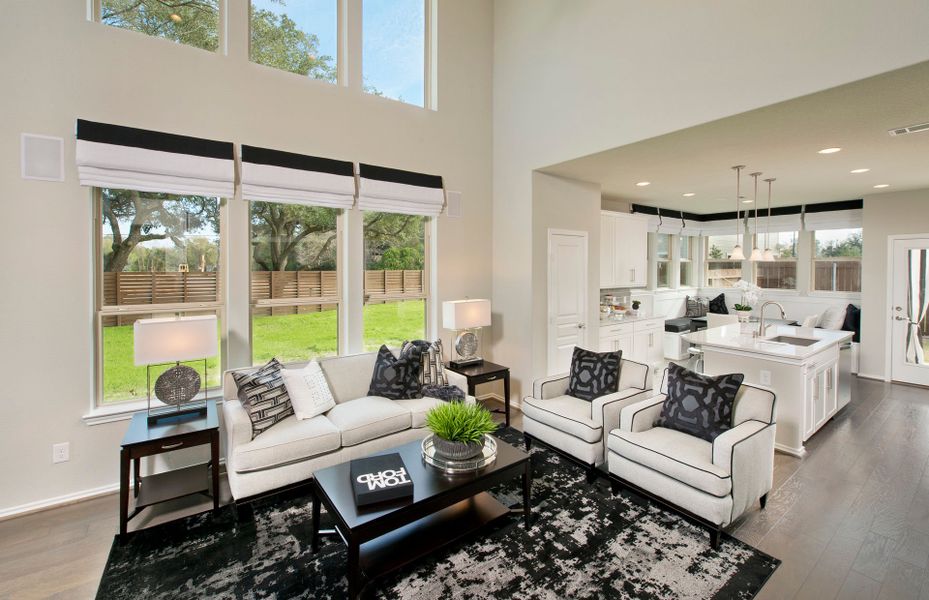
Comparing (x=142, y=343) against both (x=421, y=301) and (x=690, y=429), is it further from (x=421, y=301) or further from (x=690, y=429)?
(x=690, y=429)

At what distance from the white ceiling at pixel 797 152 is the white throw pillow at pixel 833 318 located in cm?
174

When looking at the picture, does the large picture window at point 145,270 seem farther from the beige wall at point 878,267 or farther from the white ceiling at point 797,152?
the beige wall at point 878,267

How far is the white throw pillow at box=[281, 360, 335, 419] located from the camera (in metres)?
3.28

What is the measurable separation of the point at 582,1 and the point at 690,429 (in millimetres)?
3851

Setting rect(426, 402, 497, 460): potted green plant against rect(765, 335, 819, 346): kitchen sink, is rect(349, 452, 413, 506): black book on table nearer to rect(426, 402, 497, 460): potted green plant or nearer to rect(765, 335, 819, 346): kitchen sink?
rect(426, 402, 497, 460): potted green plant

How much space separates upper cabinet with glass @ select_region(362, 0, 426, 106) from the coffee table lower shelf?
3.92 metres

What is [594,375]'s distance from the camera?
3.70 metres

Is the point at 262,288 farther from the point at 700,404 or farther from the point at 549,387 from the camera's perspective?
the point at 700,404

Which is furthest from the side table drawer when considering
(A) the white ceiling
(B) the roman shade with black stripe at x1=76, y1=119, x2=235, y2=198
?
(A) the white ceiling

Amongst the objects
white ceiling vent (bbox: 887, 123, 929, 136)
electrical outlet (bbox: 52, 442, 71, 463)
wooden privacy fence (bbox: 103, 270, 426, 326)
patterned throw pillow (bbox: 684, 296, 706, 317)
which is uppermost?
white ceiling vent (bbox: 887, 123, 929, 136)

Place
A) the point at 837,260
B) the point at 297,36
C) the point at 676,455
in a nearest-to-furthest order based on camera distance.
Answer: the point at 676,455 < the point at 297,36 < the point at 837,260

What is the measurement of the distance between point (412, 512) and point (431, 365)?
6.26 feet

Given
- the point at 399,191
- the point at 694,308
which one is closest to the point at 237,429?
the point at 399,191

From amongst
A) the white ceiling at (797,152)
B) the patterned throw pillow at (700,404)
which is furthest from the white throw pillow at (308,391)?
the white ceiling at (797,152)
